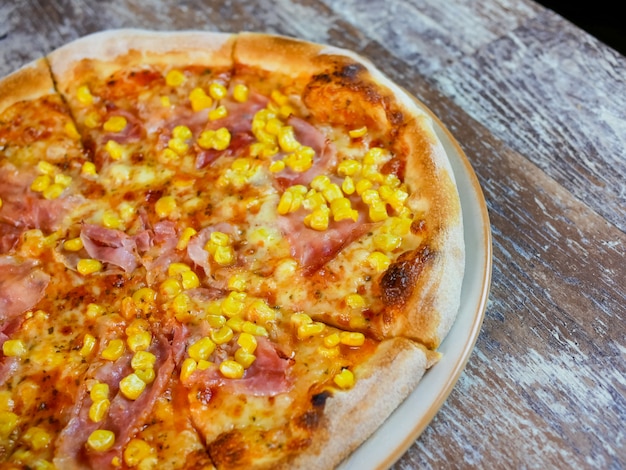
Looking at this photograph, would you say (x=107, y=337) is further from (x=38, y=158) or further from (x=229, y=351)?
(x=38, y=158)

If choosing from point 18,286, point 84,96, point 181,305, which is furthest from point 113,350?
point 84,96

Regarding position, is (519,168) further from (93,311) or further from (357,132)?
(93,311)

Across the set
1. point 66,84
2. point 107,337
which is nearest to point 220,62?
point 66,84

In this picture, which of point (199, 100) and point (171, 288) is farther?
point (199, 100)

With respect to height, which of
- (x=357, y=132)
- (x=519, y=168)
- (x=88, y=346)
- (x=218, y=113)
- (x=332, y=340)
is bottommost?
(x=88, y=346)

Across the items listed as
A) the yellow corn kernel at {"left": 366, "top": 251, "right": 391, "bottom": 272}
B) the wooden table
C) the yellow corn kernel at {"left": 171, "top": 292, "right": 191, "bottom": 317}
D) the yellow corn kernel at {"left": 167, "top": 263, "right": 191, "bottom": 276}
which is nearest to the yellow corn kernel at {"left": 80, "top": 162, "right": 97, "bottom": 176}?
the yellow corn kernel at {"left": 167, "top": 263, "right": 191, "bottom": 276}
